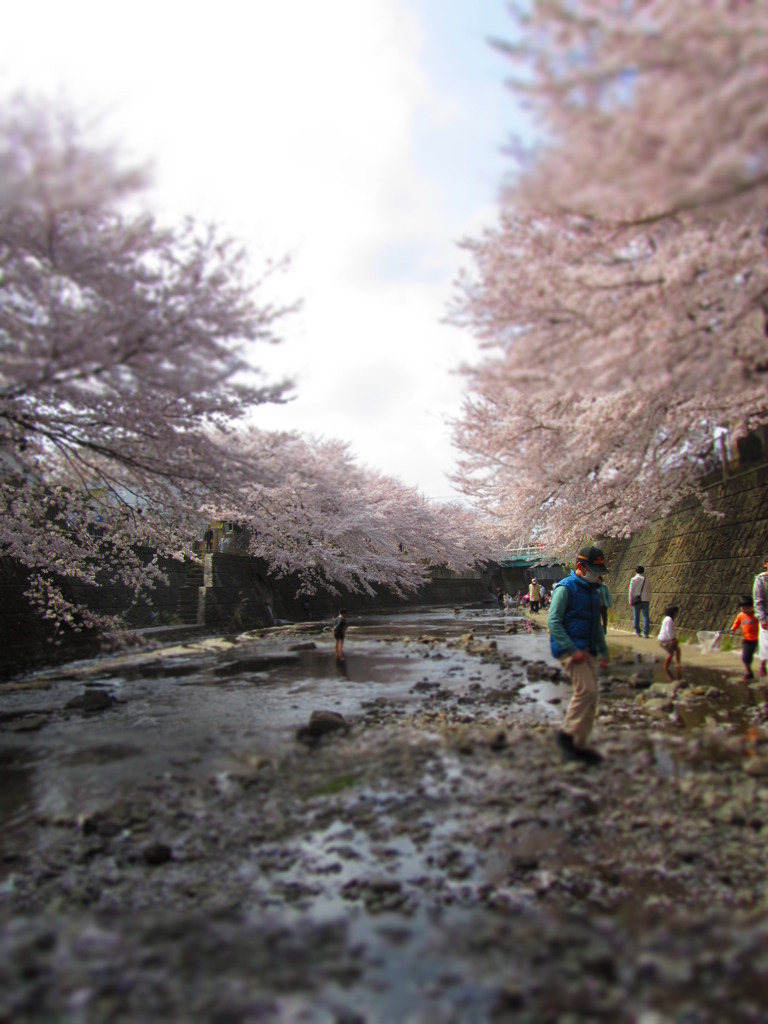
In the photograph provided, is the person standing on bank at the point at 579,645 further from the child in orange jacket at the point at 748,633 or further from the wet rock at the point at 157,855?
the child in orange jacket at the point at 748,633

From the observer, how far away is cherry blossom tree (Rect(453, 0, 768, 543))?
10.4ft

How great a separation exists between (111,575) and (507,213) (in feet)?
58.1

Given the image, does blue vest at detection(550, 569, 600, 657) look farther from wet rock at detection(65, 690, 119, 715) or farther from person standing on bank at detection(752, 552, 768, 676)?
wet rock at detection(65, 690, 119, 715)

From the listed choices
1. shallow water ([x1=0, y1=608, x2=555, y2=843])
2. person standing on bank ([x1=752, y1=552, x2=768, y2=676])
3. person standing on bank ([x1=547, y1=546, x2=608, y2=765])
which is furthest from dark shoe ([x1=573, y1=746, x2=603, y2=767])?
person standing on bank ([x1=752, y1=552, x2=768, y2=676])

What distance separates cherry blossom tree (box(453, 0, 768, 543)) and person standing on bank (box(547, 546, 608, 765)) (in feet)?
6.80

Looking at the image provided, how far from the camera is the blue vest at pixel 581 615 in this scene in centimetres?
662

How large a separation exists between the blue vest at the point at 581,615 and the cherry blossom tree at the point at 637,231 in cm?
210

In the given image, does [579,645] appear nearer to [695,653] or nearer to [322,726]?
[322,726]

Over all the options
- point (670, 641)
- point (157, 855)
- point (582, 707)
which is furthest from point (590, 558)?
point (157, 855)

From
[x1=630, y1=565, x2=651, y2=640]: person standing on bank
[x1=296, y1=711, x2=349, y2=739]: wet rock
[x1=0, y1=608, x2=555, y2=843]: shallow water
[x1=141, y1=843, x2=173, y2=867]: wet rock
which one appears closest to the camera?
[x1=141, y1=843, x2=173, y2=867]: wet rock

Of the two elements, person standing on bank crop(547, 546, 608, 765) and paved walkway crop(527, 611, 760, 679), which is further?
paved walkway crop(527, 611, 760, 679)

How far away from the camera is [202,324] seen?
6.39 meters

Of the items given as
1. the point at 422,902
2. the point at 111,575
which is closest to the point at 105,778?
the point at 422,902

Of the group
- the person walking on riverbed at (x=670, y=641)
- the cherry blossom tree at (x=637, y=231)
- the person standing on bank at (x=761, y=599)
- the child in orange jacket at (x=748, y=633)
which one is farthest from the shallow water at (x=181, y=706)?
the cherry blossom tree at (x=637, y=231)
